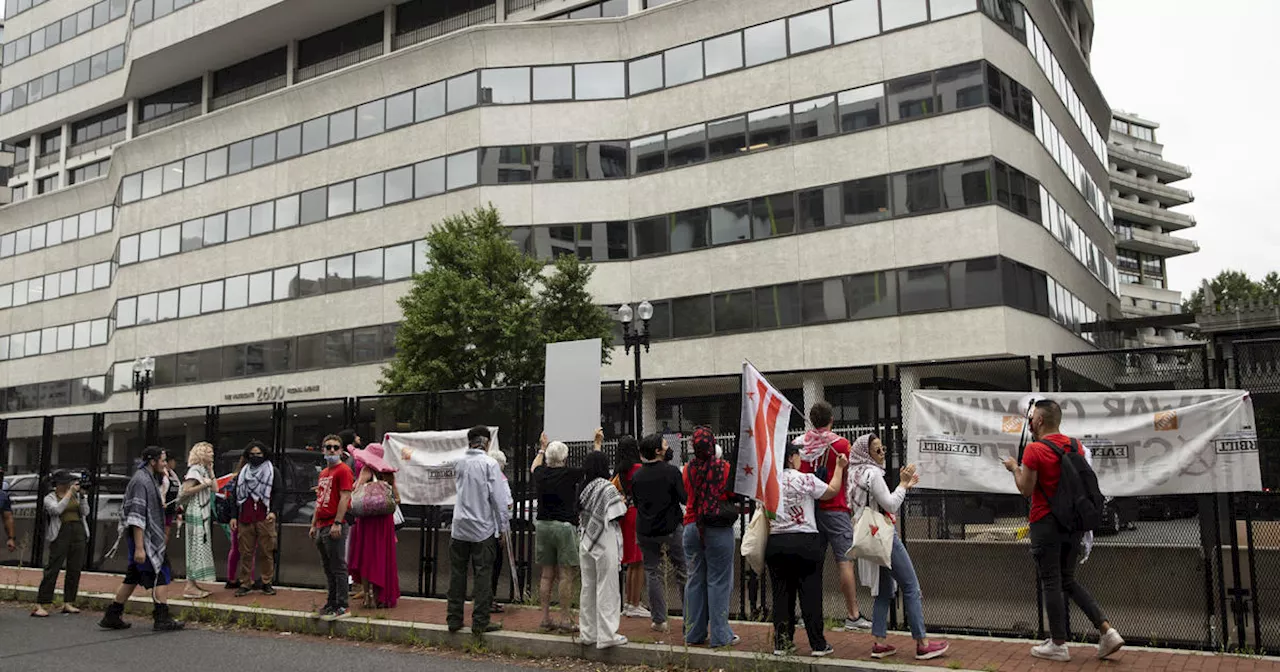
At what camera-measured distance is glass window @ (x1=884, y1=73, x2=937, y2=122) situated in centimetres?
3225

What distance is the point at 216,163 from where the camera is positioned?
46750 millimetres

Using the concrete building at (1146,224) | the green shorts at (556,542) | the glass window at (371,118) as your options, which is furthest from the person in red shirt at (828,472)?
the concrete building at (1146,224)

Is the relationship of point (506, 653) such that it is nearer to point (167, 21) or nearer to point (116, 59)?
point (167, 21)

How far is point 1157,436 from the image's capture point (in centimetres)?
907

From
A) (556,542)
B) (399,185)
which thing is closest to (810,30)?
(399,185)

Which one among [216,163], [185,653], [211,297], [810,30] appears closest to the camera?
[185,653]

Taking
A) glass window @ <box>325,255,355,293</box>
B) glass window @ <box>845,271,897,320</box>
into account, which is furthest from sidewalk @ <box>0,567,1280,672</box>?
glass window @ <box>325,255,355,293</box>

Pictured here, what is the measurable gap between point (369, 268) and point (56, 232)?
28.1 meters

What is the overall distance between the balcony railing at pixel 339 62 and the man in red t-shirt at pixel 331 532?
3773 centimetres

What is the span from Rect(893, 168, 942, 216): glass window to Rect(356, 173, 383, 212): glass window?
67.6ft

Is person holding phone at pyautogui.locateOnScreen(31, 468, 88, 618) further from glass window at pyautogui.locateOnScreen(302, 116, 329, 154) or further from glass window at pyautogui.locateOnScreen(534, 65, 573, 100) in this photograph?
glass window at pyautogui.locateOnScreen(302, 116, 329, 154)

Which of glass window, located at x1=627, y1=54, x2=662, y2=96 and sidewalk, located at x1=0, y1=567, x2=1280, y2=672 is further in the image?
glass window, located at x1=627, y1=54, x2=662, y2=96

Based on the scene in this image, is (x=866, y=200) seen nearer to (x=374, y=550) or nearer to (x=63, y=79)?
(x=374, y=550)

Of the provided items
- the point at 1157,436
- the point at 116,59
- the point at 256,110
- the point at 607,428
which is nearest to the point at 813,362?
the point at 607,428
